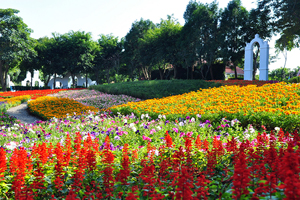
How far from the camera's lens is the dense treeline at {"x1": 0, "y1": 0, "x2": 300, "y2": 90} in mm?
21031

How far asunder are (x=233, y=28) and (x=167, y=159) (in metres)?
21.6

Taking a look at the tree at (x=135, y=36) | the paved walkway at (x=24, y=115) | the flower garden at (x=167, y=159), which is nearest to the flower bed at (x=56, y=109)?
the paved walkway at (x=24, y=115)

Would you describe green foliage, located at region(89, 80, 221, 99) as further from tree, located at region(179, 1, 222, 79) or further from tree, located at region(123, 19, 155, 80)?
tree, located at region(123, 19, 155, 80)

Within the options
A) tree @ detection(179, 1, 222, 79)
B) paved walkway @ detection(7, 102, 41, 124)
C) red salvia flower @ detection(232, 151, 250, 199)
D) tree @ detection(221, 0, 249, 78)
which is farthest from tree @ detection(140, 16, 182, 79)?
red salvia flower @ detection(232, 151, 250, 199)

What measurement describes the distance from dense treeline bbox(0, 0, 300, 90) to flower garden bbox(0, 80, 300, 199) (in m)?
14.6

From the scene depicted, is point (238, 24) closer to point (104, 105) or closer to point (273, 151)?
point (104, 105)

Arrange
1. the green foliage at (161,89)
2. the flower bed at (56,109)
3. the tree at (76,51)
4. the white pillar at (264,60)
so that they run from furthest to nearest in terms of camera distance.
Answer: the tree at (76,51), the white pillar at (264,60), the green foliage at (161,89), the flower bed at (56,109)

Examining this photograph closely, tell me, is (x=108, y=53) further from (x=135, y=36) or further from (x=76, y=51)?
(x=135, y=36)

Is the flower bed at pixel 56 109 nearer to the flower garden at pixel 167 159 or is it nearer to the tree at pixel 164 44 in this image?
the flower garden at pixel 167 159

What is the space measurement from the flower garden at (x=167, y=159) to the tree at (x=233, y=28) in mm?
13674

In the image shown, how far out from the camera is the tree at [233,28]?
21.1 metres

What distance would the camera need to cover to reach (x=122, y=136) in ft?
15.5

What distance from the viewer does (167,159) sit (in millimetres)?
2908

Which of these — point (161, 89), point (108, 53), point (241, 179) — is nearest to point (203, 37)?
point (161, 89)
